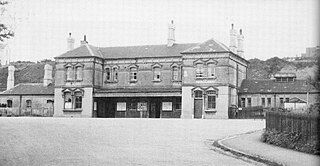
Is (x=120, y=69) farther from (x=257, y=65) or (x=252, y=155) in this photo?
(x=257, y=65)

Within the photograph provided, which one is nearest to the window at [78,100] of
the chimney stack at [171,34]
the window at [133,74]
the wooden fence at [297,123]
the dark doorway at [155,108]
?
the window at [133,74]

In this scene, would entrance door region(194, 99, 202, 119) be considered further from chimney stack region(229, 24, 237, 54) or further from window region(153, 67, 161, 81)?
chimney stack region(229, 24, 237, 54)

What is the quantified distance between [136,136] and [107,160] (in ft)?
22.5

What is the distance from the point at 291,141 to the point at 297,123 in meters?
0.68

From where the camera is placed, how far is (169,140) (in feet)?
58.1

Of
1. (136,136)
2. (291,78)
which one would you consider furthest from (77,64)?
(136,136)

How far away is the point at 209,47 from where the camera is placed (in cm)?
4400

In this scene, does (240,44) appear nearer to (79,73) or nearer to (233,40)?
(233,40)

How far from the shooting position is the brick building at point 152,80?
43344 mm

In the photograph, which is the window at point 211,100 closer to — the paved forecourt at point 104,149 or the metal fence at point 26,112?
the metal fence at point 26,112

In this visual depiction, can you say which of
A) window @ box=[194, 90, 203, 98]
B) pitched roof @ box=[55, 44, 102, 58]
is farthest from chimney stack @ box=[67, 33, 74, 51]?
window @ box=[194, 90, 203, 98]

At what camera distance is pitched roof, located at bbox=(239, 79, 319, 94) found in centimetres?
4477

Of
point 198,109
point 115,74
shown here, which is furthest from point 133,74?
point 198,109

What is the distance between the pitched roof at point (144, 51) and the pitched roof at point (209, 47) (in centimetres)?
280
